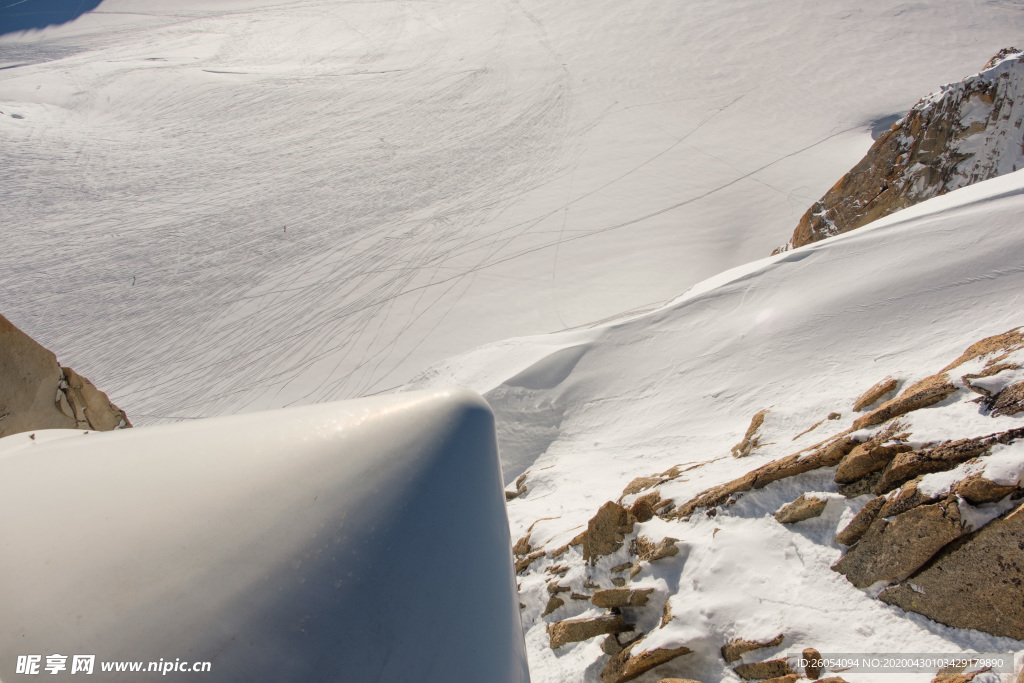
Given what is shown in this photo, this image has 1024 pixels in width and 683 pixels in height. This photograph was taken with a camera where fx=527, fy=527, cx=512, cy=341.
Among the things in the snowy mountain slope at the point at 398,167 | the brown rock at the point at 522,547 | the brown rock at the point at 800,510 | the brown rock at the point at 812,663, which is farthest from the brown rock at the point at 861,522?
the snowy mountain slope at the point at 398,167

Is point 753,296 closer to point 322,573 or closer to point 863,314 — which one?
point 863,314

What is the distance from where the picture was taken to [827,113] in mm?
14773

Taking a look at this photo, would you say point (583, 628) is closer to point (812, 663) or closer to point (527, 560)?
point (527, 560)

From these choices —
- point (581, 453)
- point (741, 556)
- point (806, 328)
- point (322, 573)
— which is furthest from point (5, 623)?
point (806, 328)

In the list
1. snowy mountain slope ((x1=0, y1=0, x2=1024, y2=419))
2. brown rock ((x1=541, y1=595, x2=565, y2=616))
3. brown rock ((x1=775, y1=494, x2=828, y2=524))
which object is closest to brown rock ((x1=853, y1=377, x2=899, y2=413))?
brown rock ((x1=775, y1=494, x2=828, y2=524))

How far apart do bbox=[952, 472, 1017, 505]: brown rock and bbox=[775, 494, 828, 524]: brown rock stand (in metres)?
0.67

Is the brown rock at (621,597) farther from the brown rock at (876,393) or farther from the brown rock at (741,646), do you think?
the brown rock at (876,393)

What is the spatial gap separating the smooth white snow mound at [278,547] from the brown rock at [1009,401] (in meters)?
2.90

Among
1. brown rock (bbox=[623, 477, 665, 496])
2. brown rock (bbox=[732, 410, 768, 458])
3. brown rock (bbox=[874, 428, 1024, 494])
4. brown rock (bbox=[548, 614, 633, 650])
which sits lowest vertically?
brown rock (bbox=[548, 614, 633, 650])

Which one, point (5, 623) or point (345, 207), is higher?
point (5, 623)

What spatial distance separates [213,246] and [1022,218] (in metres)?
13.4

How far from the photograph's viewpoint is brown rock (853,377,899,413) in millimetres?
3873

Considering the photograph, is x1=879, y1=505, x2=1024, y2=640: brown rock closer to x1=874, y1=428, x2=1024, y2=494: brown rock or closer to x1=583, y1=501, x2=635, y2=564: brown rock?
x1=874, y1=428, x2=1024, y2=494: brown rock

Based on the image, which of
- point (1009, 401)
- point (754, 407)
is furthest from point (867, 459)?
point (754, 407)
